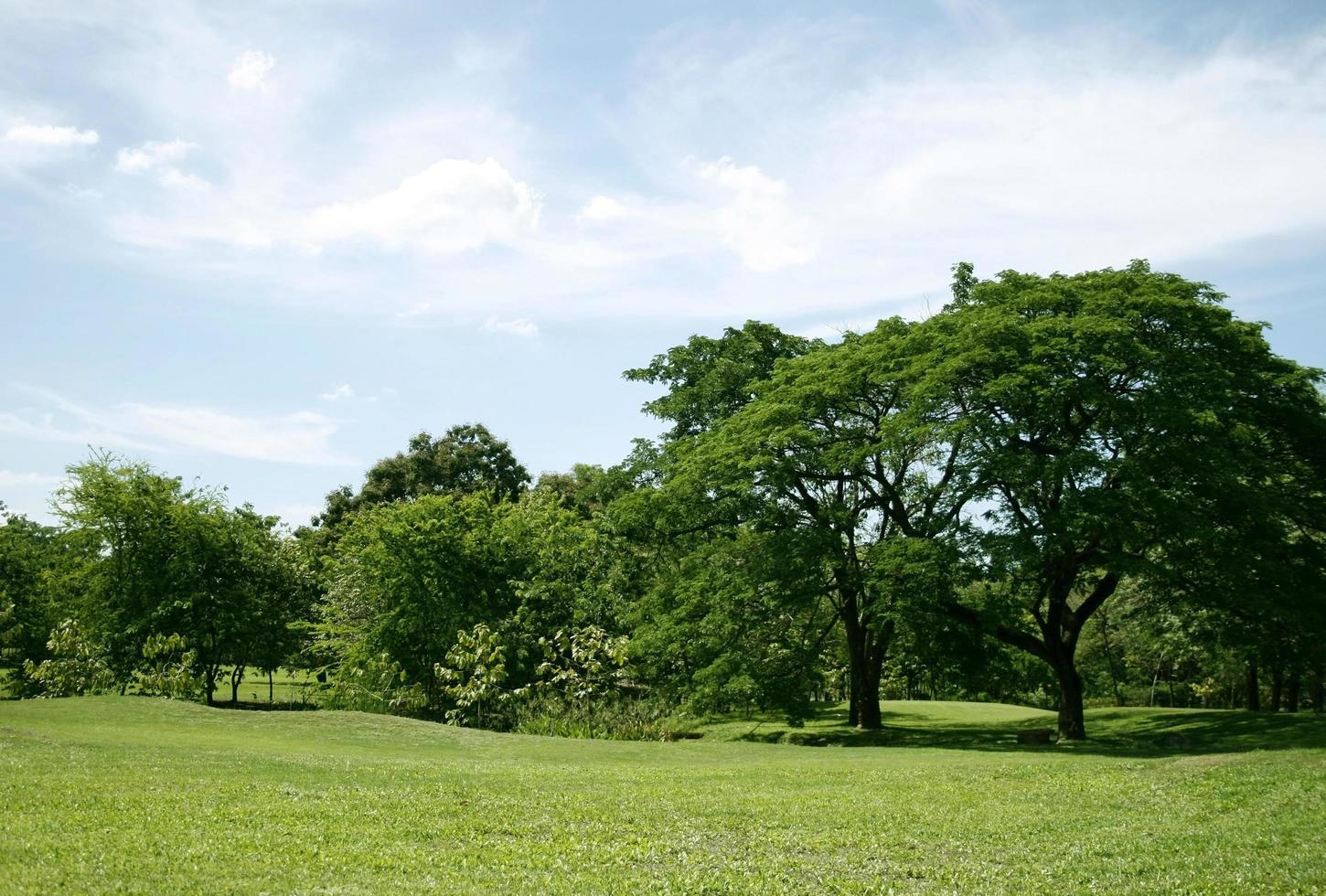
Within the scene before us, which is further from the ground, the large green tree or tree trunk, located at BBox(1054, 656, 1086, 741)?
the large green tree

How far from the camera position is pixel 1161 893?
8.55 metres

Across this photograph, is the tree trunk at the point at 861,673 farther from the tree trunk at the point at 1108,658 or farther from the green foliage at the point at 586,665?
the tree trunk at the point at 1108,658

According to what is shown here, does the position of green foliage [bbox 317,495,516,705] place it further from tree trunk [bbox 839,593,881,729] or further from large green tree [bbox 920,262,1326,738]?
large green tree [bbox 920,262,1326,738]

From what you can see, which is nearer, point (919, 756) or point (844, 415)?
point (919, 756)

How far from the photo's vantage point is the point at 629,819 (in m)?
11.3

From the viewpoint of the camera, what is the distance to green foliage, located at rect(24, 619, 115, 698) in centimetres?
2948

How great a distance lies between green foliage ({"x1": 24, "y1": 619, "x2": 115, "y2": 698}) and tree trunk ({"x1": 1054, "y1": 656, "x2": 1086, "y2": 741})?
88.2ft

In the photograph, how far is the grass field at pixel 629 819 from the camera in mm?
8500

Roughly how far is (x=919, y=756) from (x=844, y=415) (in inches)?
394

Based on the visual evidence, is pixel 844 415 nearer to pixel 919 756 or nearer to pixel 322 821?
pixel 919 756

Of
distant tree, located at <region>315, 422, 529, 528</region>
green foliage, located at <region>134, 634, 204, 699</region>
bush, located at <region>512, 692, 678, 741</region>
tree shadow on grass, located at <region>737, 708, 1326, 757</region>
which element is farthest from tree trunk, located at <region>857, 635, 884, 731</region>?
distant tree, located at <region>315, 422, 529, 528</region>

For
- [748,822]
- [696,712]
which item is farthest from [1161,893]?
[696,712]

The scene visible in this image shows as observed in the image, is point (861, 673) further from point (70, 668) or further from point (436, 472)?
point (436, 472)

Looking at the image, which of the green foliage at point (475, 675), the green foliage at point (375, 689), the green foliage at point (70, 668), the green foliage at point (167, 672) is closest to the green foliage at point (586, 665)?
the green foliage at point (475, 675)
